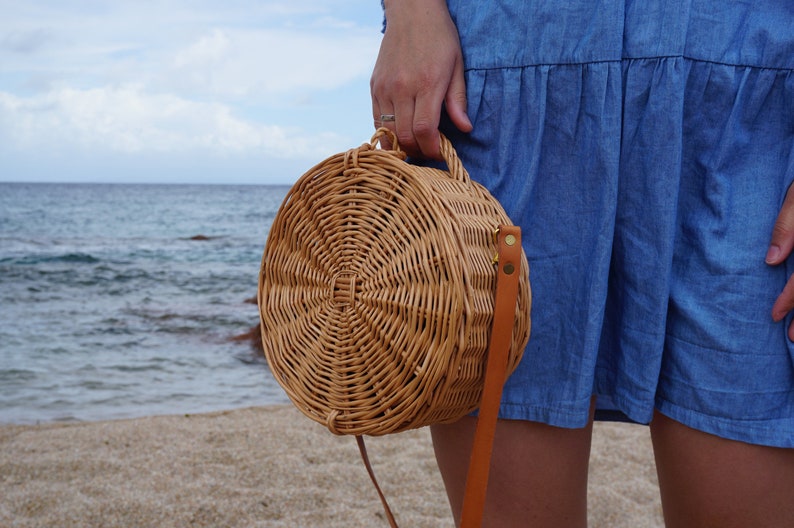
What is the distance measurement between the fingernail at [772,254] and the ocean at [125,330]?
4068 millimetres

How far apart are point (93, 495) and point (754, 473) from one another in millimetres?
2441

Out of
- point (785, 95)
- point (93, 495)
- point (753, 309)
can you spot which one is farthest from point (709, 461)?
point (93, 495)

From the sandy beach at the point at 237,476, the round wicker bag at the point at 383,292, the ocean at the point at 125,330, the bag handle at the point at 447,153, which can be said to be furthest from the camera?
the ocean at the point at 125,330

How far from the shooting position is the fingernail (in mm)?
974

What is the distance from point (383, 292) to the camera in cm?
98

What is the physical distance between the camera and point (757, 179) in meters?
1.01

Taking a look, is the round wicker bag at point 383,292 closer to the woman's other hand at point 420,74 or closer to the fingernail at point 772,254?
Answer: the woman's other hand at point 420,74

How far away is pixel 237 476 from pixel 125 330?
4.87m

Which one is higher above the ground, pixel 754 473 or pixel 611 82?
pixel 611 82

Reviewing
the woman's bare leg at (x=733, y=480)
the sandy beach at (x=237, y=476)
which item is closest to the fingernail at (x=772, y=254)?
the woman's bare leg at (x=733, y=480)

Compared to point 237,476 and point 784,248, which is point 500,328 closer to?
point 784,248

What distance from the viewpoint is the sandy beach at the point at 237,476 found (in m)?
2.62

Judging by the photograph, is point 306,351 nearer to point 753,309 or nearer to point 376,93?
point 376,93

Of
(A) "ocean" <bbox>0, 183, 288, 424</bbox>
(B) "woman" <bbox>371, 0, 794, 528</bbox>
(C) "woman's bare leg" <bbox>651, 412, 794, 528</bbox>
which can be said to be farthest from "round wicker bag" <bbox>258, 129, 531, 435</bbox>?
(A) "ocean" <bbox>0, 183, 288, 424</bbox>
